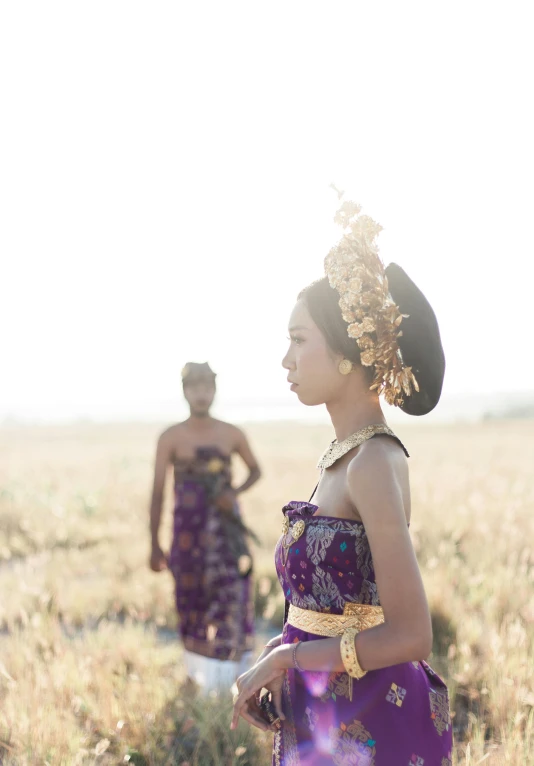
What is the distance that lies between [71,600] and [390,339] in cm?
564

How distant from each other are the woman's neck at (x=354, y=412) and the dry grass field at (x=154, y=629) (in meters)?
1.57

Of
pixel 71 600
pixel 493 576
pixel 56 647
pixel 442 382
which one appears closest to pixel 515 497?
pixel 493 576

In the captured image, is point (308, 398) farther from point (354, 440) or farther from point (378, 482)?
point (378, 482)

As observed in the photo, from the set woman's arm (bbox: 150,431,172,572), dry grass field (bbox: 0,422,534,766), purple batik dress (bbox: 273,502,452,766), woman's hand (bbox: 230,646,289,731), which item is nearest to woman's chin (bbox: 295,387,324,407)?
purple batik dress (bbox: 273,502,452,766)

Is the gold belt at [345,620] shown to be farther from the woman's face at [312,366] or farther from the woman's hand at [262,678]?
the woman's face at [312,366]

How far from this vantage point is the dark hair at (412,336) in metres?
1.86

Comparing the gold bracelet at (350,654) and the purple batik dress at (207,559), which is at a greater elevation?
the gold bracelet at (350,654)

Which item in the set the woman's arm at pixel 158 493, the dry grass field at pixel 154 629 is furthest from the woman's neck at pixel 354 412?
the woman's arm at pixel 158 493

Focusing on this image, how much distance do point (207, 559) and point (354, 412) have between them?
328 centimetres

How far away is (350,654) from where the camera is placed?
64.8 inches

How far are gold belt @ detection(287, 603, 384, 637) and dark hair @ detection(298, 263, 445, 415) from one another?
51 cm

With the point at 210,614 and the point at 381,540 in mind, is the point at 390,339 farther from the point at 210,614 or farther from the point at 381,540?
the point at 210,614

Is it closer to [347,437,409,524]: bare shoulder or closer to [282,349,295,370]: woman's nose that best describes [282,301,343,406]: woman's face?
[282,349,295,370]: woman's nose

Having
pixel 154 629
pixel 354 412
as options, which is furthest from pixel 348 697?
pixel 154 629
